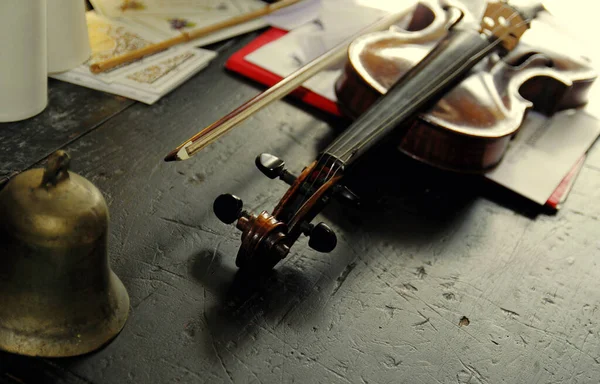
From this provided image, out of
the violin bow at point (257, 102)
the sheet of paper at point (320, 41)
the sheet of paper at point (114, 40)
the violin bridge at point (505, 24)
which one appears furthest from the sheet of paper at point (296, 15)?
the violin bridge at point (505, 24)

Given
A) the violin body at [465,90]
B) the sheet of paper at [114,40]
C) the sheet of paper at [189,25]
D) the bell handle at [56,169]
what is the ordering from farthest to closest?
1. the sheet of paper at [189,25]
2. the sheet of paper at [114,40]
3. the violin body at [465,90]
4. the bell handle at [56,169]

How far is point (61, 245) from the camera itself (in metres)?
0.67

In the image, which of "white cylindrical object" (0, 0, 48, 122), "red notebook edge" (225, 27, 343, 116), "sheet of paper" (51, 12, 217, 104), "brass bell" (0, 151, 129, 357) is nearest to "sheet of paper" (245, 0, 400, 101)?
"red notebook edge" (225, 27, 343, 116)

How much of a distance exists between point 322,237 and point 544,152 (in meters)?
0.60

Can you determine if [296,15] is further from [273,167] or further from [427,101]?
[273,167]

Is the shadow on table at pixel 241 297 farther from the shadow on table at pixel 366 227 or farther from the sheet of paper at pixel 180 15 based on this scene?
the sheet of paper at pixel 180 15

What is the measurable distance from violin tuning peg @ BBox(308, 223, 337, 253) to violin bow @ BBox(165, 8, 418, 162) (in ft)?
0.59

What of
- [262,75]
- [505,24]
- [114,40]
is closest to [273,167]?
[262,75]

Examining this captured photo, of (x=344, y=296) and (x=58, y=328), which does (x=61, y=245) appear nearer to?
(x=58, y=328)

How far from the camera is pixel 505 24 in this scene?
1.34 metres

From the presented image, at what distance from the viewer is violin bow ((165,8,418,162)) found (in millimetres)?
838

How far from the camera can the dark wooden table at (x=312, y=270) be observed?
0.80m

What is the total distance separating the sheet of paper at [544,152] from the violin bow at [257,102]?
344 mm

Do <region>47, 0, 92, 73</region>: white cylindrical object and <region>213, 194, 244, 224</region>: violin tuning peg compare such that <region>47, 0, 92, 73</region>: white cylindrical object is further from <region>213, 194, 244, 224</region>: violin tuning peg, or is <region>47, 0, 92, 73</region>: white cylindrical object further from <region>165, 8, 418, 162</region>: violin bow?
<region>213, 194, 244, 224</region>: violin tuning peg
